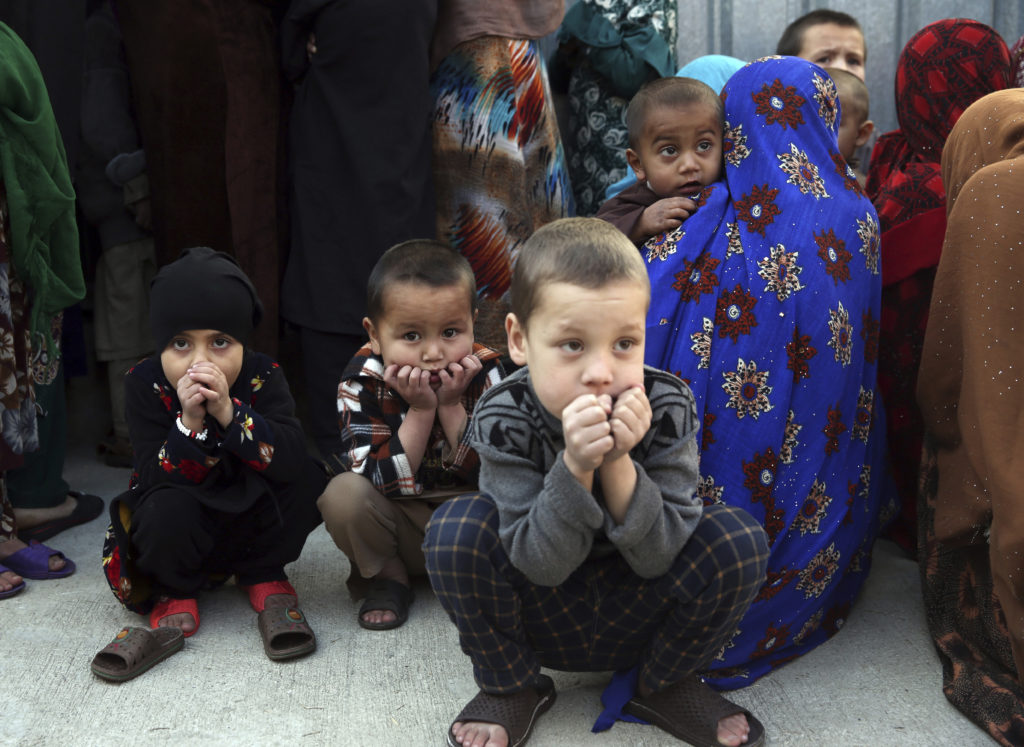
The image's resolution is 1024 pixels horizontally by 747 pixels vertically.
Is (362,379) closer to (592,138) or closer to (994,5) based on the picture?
(592,138)

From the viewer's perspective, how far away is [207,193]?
319cm

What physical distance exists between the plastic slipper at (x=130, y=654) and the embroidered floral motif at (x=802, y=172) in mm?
1700

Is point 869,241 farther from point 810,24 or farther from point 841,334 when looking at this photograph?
point 810,24

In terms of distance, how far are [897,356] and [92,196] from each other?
8.91 ft

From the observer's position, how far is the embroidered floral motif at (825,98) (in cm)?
212

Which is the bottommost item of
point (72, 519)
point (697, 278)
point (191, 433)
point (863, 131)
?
point (72, 519)

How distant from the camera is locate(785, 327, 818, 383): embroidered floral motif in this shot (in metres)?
1.97

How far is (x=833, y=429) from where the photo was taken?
6.64 feet

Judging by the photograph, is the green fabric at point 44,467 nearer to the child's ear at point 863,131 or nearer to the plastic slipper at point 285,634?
the plastic slipper at point 285,634

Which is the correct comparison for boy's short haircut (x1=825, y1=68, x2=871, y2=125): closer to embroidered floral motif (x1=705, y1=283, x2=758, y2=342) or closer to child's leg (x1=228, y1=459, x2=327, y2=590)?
embroidered floral motif (x1=705, y1=283, x2=758, y2=342)

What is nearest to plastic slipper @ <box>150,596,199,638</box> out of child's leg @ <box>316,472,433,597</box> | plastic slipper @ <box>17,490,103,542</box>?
child's leg @ <box>316,472,433,597</box>

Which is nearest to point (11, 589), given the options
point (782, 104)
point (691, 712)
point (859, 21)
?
point (691, 712)

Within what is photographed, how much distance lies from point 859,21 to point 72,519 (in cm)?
358

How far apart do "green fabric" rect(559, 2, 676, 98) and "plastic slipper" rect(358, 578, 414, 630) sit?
7.04 feet
